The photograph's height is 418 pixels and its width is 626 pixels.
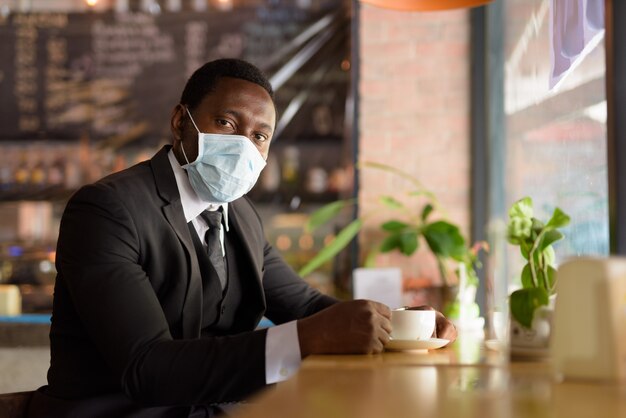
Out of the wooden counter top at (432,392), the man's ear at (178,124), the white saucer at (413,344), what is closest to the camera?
the wooden counter top at (432,392)

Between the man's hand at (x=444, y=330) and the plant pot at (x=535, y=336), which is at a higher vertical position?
the plant pot at (x=535, y=336)

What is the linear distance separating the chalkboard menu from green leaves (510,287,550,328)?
301 cm

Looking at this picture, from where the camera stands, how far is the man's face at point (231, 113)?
204cm

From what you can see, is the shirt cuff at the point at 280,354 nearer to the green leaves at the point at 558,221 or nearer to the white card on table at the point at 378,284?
the green leaves at the point at 558,221

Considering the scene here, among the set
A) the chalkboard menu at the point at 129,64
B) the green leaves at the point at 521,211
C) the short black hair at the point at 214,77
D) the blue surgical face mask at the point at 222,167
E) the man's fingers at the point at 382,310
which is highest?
the chalkboard menu at the point at 129,64

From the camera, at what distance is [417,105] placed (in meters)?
4.05

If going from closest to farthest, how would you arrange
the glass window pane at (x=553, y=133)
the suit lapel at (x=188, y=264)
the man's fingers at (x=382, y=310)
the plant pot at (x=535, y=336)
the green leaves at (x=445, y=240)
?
the plant pot at (x=535, y=336) < the man's fingers at (x=382, y=310) < the suit lapel at (x=188, y=264) < the glass window pane at (x=553, y=133) < the green leaves at (x=445, y=240)

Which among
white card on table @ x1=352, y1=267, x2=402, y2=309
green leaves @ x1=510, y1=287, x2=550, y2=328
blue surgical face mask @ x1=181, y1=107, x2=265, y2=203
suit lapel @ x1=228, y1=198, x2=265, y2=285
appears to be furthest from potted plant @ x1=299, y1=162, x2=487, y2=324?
green leaves @ x1=510, y1=287, x2=550, y2=328

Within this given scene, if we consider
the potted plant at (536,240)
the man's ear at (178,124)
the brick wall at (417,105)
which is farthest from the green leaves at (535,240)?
the brick wall at (417,105)

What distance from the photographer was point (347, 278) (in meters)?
4.23

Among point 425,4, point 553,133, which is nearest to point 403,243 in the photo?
point 553,133

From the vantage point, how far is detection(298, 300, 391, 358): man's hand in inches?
57.7

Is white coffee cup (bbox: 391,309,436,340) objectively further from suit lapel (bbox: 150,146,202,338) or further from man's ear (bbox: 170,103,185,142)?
man's ear (bbox: 170,103,185,142)

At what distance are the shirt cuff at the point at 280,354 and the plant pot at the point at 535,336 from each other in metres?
0.38
